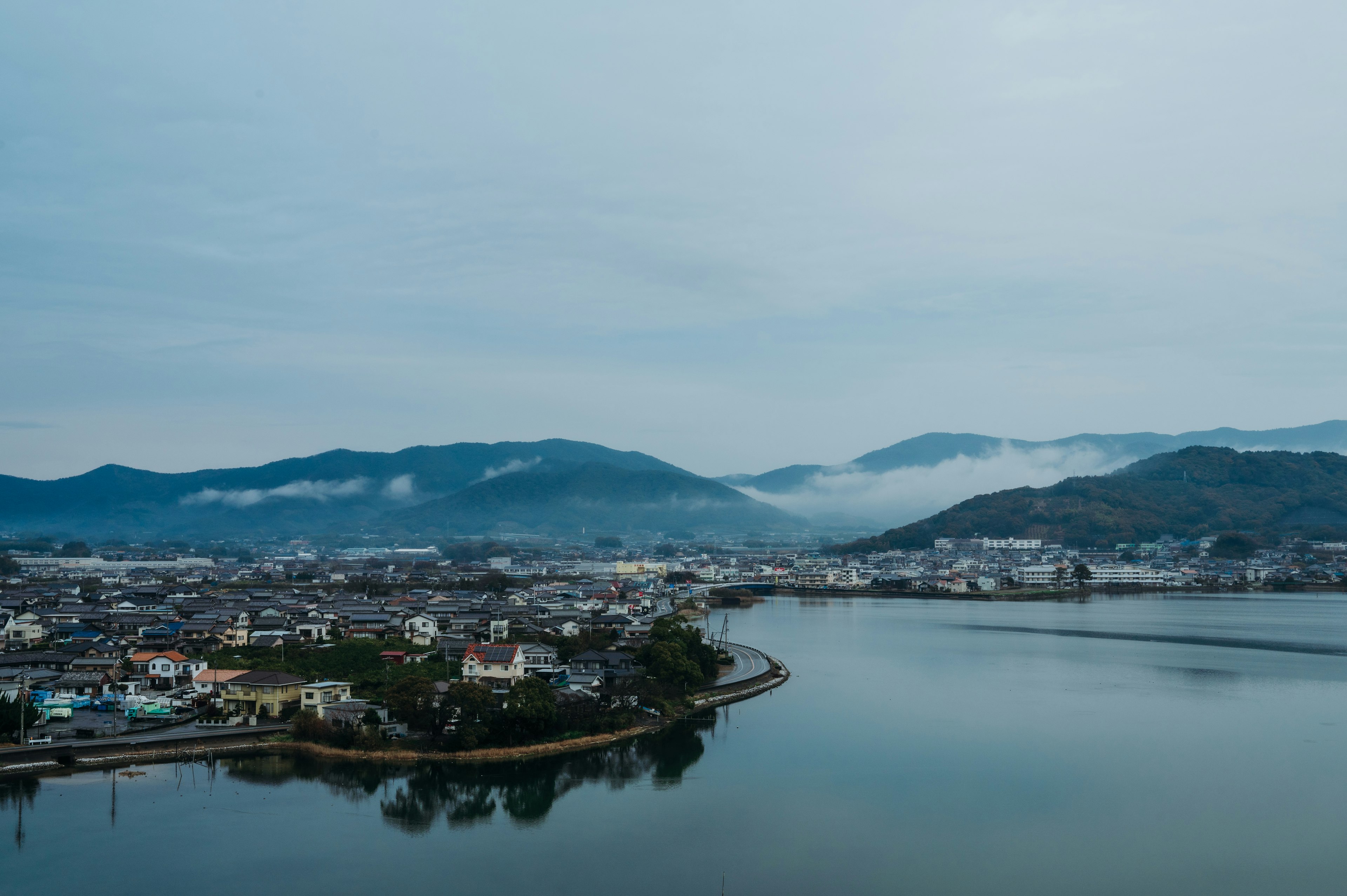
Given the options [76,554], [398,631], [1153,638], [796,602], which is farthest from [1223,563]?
[76,554]

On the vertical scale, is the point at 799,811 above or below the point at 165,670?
below

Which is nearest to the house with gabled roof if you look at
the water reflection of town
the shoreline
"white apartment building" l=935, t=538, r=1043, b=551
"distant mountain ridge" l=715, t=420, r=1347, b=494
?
the shoreline

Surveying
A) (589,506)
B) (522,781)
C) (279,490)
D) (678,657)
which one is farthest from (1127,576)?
(279,490)

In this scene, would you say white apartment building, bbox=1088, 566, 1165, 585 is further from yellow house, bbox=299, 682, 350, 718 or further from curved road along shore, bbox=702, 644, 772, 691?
yellow house, bbox=299, 682, 350, 718

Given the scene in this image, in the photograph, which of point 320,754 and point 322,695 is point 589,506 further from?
point 320,754

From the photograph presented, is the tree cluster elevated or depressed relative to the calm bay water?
elevated

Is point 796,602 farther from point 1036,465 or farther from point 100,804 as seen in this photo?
point 1036,465
